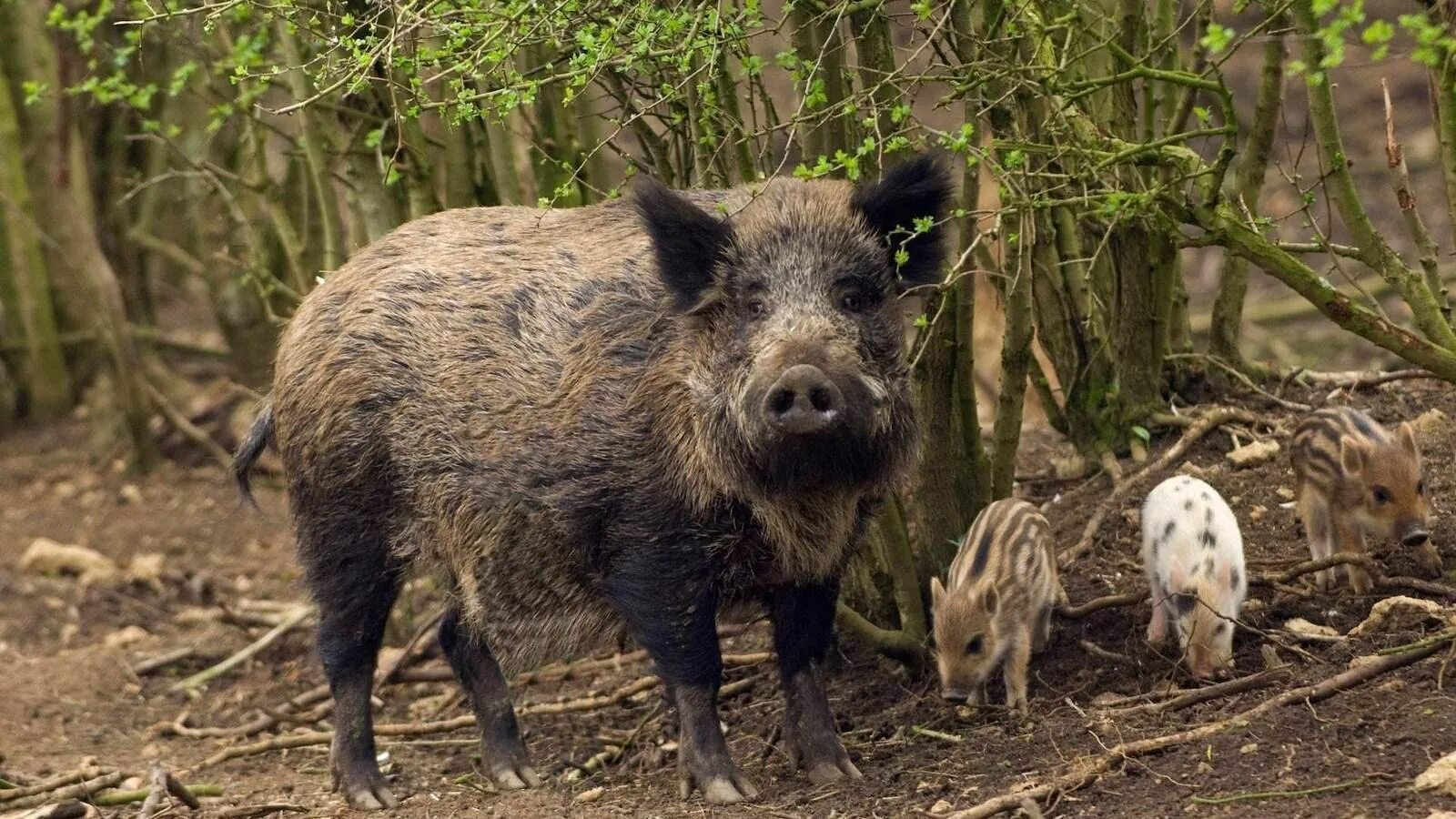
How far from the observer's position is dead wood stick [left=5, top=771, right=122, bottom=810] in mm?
5758

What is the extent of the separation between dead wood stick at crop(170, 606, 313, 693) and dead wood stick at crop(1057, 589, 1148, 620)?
361 centimetres

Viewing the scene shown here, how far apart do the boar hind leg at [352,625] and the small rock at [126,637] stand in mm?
3028

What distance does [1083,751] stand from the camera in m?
4.98

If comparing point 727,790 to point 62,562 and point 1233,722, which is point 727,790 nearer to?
point 1233,722

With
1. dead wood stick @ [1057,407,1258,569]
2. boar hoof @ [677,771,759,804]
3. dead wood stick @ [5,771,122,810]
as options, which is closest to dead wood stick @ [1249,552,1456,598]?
dead wood stick @ [1057,407,1258,569]

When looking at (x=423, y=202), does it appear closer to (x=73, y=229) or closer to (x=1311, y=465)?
(x=1311, y=465)

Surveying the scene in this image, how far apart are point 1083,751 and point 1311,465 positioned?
4.26 ft

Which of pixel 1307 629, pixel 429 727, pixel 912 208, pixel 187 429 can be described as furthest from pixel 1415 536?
pixel 187 429

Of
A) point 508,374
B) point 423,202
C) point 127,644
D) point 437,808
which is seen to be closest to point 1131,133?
point 508,374

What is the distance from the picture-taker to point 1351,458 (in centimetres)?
542

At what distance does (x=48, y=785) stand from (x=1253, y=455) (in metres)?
4.31

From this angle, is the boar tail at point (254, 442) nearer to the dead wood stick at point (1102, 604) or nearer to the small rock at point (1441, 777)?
the dead wood stick at point (1102, 604)

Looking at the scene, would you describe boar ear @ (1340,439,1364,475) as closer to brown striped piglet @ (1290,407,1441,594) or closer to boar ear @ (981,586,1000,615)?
brown striped piglet @ (1290,407,1441,594)

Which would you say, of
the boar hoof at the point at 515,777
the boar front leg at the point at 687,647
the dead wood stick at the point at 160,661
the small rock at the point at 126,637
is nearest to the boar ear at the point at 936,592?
the boar front leg at the point at 687,647
